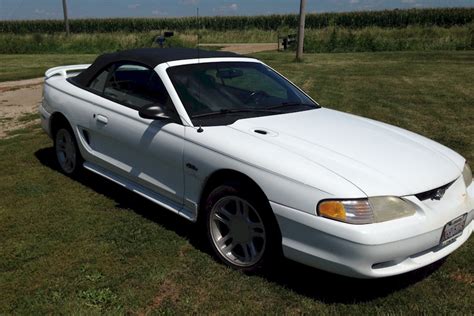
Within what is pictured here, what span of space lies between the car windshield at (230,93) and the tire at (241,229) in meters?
0.64

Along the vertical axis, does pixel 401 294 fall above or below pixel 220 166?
below

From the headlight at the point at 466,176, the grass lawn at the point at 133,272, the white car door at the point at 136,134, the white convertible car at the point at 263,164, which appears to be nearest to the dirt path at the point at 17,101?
the grass lawn at the point at 133,272

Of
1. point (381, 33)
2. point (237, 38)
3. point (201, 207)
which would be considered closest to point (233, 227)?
point (201, 207)

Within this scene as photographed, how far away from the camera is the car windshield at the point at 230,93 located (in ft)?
12.6

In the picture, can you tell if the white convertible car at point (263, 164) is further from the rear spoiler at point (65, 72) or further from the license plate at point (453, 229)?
the rear spoiler at point (65, 72)

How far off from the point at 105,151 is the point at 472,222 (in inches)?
123

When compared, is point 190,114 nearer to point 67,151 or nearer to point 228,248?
point 228,248

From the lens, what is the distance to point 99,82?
15.7ft

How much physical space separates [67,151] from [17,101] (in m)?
6.22

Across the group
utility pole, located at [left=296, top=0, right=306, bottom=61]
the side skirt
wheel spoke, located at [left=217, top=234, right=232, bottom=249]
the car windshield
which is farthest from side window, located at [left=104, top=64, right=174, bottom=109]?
utility pole, located at [left=296, top=0, right=306, bottom=61]

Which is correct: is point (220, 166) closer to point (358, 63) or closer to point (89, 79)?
point (89, 79)

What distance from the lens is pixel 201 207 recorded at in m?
3.61

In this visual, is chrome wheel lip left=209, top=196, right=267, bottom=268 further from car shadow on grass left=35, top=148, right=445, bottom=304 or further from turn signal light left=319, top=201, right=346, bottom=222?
turn signal light left=319, top=201, right=346, bottom=222

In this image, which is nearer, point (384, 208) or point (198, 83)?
point (384, 208)
